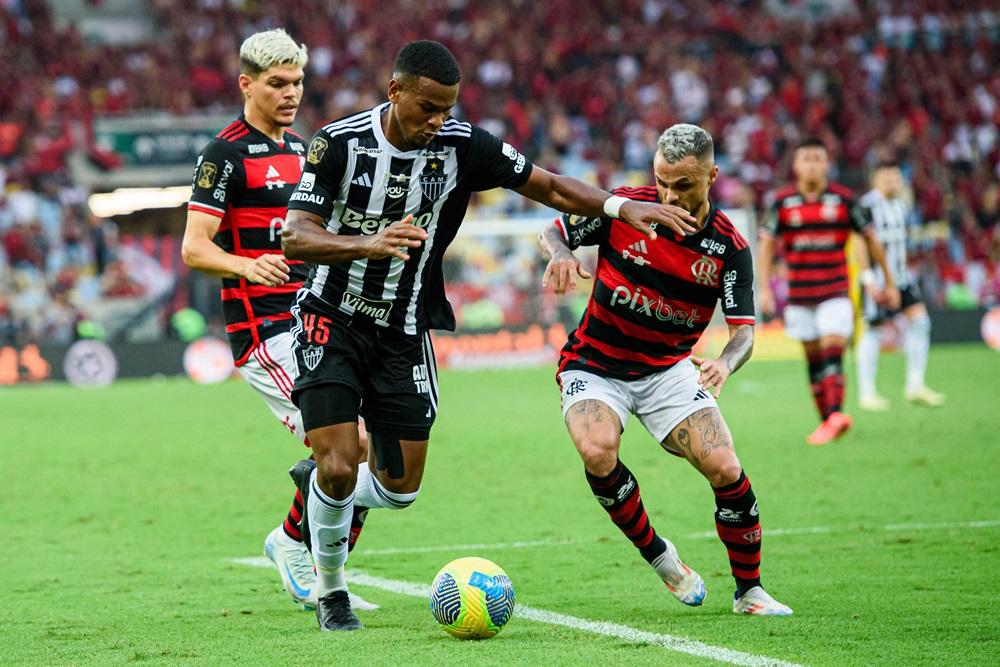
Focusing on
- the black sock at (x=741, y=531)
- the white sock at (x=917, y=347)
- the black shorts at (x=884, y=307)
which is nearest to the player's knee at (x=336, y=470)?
the black sock at (x=741, y=531)

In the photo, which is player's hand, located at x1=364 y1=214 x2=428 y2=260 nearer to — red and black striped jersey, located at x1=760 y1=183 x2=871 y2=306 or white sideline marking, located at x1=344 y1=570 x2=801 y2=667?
white sideline marking, located at x1=344 y1=570 x2=801 y2=667

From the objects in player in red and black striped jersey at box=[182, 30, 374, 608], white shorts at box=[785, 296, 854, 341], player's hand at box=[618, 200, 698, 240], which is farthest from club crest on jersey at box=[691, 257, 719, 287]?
white shorts at box=[785, 296, 854, 341]

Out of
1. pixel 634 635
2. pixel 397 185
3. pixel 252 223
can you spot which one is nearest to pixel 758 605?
pixel 634 635

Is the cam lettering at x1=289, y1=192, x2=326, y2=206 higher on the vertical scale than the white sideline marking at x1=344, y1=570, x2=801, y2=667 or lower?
higher

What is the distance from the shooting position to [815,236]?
11.3 meters

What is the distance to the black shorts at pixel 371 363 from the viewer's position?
5.18m

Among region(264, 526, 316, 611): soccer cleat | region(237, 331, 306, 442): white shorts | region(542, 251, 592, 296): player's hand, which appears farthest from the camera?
region(237, 331, 306, 442): white shorts

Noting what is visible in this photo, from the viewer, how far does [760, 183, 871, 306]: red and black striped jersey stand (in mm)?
11211

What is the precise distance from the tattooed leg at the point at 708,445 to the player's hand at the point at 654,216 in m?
0.86

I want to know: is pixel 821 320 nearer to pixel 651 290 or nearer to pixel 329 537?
pixel 651 290

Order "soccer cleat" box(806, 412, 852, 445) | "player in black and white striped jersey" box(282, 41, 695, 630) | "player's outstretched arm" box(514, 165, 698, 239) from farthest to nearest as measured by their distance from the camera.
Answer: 1. "soccer cleat" box(806, 412, 852, 445)
2. "player's outstretched arm" box(514, 165, 698, 239)
3. "player in black and white striped jersey" box(282, 41, 695, 630)

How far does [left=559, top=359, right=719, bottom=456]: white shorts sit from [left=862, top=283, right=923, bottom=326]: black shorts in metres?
8.29

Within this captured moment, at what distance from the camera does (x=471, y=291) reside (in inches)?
923

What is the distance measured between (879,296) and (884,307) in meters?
0.13
